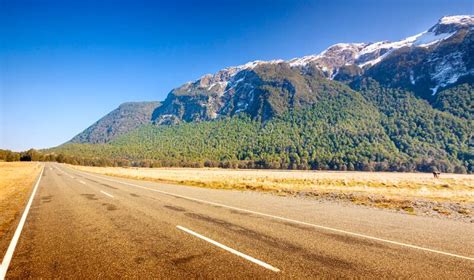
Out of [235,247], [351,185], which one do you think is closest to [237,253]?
[235,247]

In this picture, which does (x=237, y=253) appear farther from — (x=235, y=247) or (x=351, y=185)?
(x=351, y=185)

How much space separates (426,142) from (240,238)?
225483 mm

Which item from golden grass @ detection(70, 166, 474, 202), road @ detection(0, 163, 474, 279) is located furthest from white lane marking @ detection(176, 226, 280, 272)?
golden grass @ detection(70, 166, 474, 202)

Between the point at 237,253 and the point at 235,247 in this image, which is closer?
the point at 237,253

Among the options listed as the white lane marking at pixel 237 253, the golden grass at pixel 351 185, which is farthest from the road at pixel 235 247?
the golden grass at pixel 351 185

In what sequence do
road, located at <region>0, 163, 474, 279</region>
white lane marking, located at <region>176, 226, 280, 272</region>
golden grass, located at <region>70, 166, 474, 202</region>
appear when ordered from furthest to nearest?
golden grass, located at <region>70, 166, 474, 202</region>, white lane marking, located at <region>176, 226, 280, 272</region>, road, located at <region>0, 163, 474, 279</region>

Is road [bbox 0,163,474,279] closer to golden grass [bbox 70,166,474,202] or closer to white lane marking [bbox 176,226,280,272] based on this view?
white lane marking [bbox 176,226,280,272]

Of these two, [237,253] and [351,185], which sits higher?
[237,253]

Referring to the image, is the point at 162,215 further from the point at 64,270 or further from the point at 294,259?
the point at 294,259

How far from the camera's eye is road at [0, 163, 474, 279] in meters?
4.85

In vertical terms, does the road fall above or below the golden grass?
above

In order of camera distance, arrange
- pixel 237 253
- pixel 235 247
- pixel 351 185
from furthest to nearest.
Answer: pixel 351 185 < pixel 235 247 < pixel 237 253

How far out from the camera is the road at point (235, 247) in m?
4.85

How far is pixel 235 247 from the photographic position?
6223 millimetres
